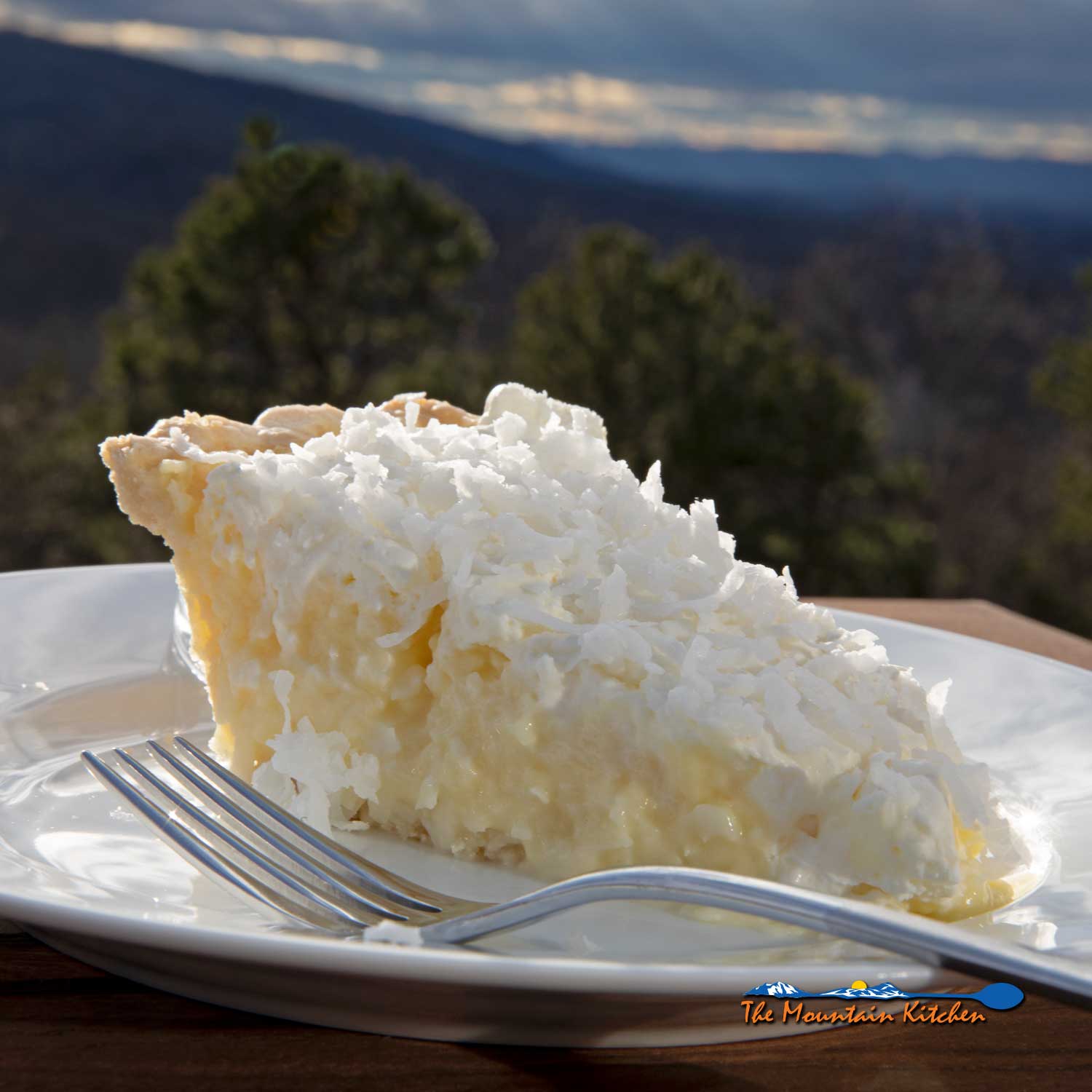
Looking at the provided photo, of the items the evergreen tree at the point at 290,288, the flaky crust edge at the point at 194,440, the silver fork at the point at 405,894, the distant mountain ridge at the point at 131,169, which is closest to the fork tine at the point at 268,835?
the silver fork at the point at 405,894

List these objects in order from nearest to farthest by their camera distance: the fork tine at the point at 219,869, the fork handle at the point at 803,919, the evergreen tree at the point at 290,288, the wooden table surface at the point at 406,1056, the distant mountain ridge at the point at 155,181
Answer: the fork handle at the point at 803,919
the wooden table surface at the point at 406,1056
the fork tine at the point at 219,869
the evergreen tree at the point at 290,288
the distant mountain ridge at the point at 155,181

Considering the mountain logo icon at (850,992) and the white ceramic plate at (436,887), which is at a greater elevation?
the mountain logo icon at (850,992)

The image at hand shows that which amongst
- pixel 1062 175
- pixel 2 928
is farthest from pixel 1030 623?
pixel 1062 175

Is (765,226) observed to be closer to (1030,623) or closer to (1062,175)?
(1062,175)

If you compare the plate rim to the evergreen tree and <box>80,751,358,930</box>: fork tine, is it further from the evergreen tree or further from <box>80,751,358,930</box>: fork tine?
the evergreen tree

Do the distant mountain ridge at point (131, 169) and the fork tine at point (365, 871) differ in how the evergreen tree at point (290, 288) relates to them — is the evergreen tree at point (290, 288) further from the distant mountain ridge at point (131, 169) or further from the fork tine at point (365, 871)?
the fork tine at point (365, 871)

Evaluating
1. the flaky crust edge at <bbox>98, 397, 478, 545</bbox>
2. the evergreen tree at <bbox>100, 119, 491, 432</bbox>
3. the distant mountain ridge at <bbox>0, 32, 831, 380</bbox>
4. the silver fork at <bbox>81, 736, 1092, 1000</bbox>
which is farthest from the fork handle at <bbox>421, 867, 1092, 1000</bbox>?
the distant mountain ridge at <bbox>0, 32, 831, 380</bbox>
